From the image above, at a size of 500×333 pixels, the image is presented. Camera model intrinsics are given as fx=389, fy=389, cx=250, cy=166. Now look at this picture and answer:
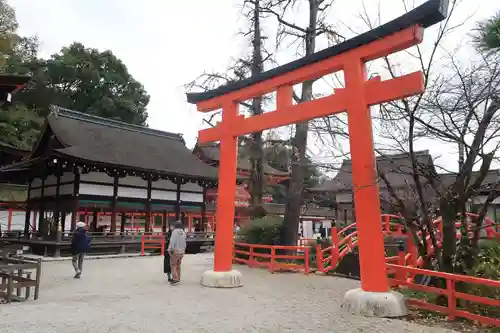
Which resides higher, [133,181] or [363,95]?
[133,181]

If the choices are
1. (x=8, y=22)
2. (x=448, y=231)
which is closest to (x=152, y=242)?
(x=448, y=231)

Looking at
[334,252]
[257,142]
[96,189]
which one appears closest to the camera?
[334,252]

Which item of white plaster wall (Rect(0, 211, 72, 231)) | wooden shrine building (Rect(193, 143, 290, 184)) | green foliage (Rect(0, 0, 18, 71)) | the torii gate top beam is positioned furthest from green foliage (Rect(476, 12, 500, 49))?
green foliage (Rect(0, 0, 18, 71))

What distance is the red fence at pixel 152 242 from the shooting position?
1755cm

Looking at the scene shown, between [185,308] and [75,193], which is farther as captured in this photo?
[75,193]

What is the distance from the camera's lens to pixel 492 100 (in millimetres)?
5867

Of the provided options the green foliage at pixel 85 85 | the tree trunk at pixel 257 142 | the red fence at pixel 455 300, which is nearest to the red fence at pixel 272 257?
the tree trunk at pixel 257 142

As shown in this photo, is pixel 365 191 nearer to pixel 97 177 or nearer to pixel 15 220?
pixel 97 177

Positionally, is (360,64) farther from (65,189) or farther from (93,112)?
(93,112)

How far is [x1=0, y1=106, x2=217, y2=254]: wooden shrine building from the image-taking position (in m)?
17.5

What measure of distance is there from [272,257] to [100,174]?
1022 centimetres

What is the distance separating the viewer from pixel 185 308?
22.0ft

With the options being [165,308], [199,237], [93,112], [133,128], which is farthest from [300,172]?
[93,112]

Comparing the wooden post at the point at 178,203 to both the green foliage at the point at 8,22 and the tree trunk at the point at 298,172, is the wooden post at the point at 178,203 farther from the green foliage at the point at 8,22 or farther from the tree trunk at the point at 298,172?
the green foliage at the point at 8,22
